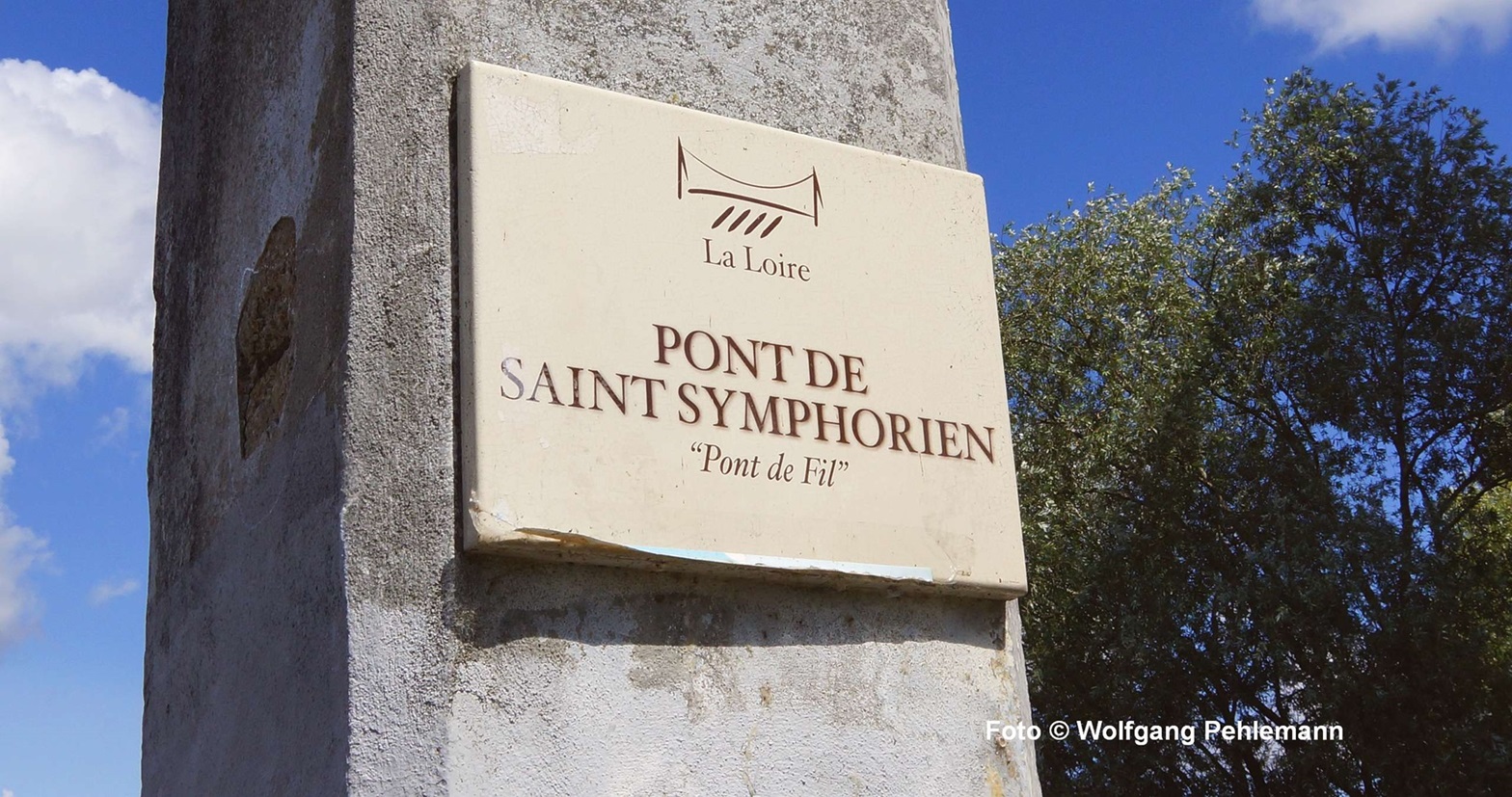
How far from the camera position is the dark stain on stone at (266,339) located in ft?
8.91

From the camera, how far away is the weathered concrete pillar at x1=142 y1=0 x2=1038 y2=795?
225 centimetres

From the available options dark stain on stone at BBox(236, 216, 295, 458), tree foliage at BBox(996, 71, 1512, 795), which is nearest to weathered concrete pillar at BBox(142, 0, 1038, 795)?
dark stain on stone at BBox(236, 216, 295, 458)

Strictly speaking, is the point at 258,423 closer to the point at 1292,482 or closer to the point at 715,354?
the point at 715,354

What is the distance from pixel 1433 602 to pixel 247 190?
9.54m

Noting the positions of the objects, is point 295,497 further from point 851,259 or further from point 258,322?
point 851,259

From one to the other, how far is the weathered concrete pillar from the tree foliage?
28.1 ft

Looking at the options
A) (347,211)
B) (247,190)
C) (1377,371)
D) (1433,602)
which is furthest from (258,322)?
(1377,371)

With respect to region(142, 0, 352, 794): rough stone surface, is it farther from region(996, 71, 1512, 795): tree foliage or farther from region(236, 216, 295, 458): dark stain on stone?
region(996, 71, 1512, 795): tree foliage

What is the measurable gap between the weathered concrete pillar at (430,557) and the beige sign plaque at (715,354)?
0.27ft

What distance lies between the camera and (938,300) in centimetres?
290

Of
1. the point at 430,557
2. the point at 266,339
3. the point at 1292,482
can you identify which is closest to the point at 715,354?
the point at 430,557

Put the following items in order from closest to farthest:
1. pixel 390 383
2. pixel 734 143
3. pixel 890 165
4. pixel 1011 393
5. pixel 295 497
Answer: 1. pixel 390 383
2. pixel 295 497
3. pixel 734 143
4. pixel 890 165
5. pixel 1011 393

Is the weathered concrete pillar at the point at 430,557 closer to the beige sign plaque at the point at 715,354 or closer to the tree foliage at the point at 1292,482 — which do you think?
the beige sign plaque at the point at 715,354

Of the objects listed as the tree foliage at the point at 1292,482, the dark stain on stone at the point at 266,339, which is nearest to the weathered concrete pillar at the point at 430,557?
the dark stain on stone at the point at 266,339
